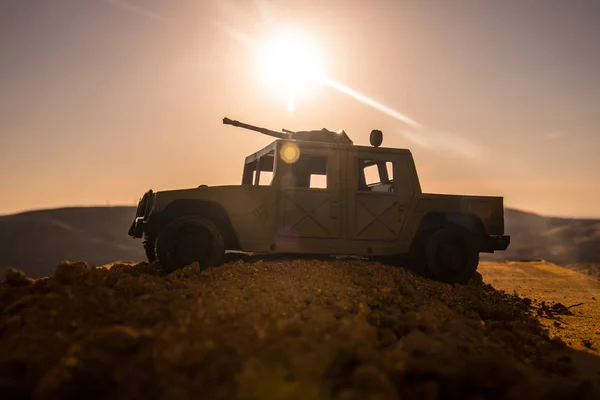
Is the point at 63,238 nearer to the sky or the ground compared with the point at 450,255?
nearer to the ground

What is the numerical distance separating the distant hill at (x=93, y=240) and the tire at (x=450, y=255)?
35.4m

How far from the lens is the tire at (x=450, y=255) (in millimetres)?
7105

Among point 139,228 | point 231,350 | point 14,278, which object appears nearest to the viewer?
point 231,350

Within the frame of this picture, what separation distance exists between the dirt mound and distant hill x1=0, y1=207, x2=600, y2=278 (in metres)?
39.5

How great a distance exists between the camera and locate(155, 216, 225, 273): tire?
239 inches

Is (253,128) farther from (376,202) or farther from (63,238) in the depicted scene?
(63,238)

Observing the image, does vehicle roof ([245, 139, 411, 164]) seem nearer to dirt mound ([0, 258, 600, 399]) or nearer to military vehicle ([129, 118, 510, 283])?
military vehicle ([129, 118, 510, 283])

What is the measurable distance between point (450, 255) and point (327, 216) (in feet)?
6.56

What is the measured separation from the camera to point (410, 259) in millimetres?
7469

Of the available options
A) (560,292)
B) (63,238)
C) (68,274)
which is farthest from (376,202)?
(63,238)

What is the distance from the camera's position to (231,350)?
250 centimetres

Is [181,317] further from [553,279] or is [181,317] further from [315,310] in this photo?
[553,279]

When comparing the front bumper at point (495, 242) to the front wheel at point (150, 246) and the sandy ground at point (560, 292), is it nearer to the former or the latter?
the sandy ground at point (560, 292)

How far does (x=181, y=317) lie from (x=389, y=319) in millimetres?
1669
